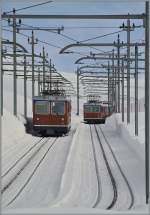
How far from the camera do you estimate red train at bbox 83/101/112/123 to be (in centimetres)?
5940

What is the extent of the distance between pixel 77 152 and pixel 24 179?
9074 mm

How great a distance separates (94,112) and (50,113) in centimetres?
2283

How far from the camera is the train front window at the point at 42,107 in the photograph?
124ft

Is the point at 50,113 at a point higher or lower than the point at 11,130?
higher

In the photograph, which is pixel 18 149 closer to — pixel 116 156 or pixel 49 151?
pixel 49 151

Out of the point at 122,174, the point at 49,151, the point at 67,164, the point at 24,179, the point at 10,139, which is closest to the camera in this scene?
the point at 24,179

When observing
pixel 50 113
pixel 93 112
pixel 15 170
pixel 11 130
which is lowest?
pixel 15 170

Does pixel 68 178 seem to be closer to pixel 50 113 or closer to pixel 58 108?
pixel 58 108

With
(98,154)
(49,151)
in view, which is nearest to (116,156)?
(98,154)

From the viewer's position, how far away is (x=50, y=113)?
37.7 metres

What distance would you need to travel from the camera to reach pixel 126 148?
93.6ft

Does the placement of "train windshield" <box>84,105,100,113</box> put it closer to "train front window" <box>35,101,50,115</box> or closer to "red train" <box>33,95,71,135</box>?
"red train" <box>33,95,71,135</box>

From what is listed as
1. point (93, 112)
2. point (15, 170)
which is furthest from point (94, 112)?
point (15, 170)

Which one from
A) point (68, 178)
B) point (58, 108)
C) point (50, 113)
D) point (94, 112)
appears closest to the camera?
point (68, 178)
